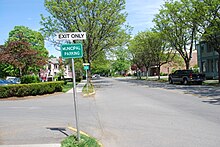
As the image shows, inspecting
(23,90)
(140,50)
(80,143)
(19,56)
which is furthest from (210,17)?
(140,50)

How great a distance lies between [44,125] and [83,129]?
1.48 m

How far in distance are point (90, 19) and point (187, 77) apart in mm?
13011

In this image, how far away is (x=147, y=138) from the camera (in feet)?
23.2

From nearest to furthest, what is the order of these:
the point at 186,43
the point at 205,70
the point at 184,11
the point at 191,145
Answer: the point at 191,145 < the point at 184,11 < the point at 186,43 < the point at 205,70

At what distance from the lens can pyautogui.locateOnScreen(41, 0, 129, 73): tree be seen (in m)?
29.7

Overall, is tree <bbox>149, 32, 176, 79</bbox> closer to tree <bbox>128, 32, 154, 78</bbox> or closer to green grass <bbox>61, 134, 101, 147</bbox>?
tree <bbox>128, 32, 154, 78</bbox>

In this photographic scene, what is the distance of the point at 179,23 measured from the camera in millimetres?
33438

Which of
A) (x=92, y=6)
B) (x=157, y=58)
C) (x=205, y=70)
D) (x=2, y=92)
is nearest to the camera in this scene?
(x=2, y=92)

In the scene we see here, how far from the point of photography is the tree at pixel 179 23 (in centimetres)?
3097

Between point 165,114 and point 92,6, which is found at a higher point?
point 92,6

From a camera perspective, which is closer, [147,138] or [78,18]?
[147,138]

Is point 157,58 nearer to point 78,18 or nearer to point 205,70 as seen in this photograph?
point 205,70

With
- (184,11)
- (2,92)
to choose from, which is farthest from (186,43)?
(2,92)

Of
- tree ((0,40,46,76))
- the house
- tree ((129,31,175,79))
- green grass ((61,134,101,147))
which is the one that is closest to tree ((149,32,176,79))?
tree ((129,31,175,79))
